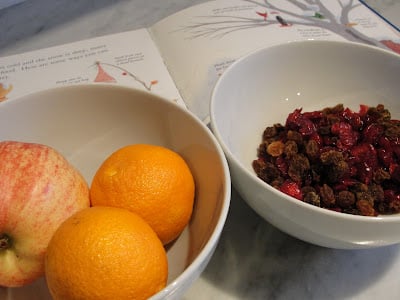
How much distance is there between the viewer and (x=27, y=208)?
1.56 feet

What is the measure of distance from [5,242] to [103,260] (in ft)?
0.46

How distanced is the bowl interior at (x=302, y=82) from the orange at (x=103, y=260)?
1.05ft

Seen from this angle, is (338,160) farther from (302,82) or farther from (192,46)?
(192,46)

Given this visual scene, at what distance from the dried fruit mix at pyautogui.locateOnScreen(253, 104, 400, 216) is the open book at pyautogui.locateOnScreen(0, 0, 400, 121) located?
0.73ft

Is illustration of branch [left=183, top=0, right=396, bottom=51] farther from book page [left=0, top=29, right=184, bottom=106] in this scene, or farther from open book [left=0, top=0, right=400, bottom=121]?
book page [left=0, top=29, right=184, bottom=106]

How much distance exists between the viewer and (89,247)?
0.42m

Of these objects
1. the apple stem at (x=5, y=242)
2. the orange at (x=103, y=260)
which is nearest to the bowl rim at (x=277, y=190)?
the orange at (x=103, y=260)

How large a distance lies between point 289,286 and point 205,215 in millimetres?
169

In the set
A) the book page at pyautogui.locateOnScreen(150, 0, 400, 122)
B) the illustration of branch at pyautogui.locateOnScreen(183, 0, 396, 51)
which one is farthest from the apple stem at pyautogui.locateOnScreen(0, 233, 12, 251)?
the illustration of branch at pyautogui.locateOnScreen(183, 0, 396, 51)

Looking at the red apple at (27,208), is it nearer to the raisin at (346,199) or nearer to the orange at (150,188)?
the orange at (150,188)

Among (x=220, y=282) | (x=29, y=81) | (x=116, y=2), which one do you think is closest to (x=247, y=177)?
(x=220, y=282)

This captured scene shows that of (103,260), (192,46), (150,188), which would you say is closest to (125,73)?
(192,46)

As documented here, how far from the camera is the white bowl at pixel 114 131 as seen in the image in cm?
55

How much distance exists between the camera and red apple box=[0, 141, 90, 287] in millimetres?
473
